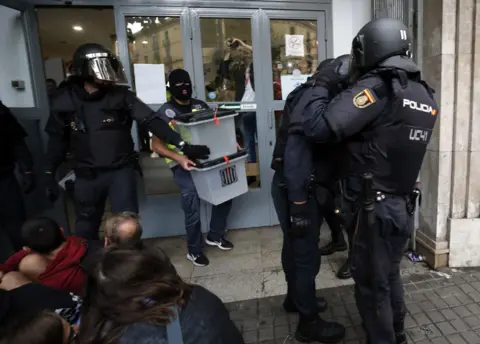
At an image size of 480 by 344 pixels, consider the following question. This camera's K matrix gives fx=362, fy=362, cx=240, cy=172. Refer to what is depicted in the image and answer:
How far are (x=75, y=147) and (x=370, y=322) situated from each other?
8.35 feet

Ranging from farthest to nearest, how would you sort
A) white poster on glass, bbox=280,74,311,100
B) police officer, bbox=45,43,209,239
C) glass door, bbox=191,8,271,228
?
white poster on glass, bbox=280,74,311,100, glass door, bbox=191,8,271,228, police officer, bbox=45,43,209,239

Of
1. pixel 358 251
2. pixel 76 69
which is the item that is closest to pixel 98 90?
pixel 76 69

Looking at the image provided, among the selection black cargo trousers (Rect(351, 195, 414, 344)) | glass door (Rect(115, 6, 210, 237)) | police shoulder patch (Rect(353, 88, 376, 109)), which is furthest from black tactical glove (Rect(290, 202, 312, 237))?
glass door (Rect(115, 6, 210, 237))

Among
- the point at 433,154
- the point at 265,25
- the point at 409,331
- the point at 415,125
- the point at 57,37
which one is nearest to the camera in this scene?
the point at 415,125

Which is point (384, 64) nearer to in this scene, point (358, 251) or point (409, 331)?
point (358, 251)

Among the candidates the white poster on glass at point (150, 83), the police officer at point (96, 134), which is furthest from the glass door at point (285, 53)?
the police officer at point (96, 134)

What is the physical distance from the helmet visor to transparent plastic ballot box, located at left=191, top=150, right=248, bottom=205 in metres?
0.99

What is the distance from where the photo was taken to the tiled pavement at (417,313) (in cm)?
237

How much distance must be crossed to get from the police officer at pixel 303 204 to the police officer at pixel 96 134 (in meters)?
0.99

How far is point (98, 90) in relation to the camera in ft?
9.63

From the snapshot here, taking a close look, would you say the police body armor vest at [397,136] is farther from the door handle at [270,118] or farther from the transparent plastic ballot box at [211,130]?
the door handle at [270,118]

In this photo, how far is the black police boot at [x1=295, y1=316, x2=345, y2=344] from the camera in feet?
7.56

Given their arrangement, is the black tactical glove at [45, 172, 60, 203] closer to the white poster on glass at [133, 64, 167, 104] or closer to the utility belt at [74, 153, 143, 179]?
the utility belt at [74, 153, 143, 179]

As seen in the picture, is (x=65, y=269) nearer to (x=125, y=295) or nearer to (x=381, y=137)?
(x=125, y=295)
